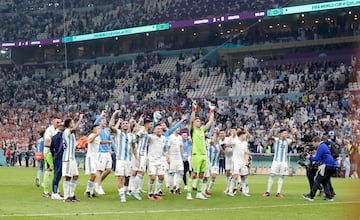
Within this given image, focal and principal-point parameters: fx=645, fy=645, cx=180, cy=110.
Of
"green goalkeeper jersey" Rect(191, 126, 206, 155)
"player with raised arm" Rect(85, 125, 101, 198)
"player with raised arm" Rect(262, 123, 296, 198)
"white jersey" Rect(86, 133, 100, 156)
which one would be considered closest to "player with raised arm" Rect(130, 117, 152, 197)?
"player with raised arm" Rect(85, 125, 101, 198)

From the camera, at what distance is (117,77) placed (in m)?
63.2

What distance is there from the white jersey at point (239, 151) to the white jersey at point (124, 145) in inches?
150

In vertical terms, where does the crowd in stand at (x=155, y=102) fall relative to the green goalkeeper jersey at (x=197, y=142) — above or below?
above

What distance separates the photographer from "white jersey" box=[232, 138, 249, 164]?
20.4m

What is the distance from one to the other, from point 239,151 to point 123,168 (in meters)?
4.46

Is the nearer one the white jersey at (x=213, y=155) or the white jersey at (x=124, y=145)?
the white jersey at (x=124, y=145)

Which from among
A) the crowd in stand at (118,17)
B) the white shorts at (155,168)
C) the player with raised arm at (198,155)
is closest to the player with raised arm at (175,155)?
the player with raised arm at (198,155)

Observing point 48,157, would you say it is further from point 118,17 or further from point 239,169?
point 118,17

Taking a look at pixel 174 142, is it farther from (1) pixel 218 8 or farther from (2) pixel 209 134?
(1) pixel 218 8

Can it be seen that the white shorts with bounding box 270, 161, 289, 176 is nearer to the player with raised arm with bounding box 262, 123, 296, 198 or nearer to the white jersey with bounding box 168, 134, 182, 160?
the player with raised arm with bounding box 262, 123, 296, 198

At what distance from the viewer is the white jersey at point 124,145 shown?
713 inches

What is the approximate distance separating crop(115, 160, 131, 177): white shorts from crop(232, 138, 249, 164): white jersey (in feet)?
13.0

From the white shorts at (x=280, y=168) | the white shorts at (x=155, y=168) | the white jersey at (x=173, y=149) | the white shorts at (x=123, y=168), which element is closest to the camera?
the white shorts at (x=123, y=168)

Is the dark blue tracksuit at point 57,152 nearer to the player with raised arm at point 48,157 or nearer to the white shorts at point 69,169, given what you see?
the white shorts at point 69,169
